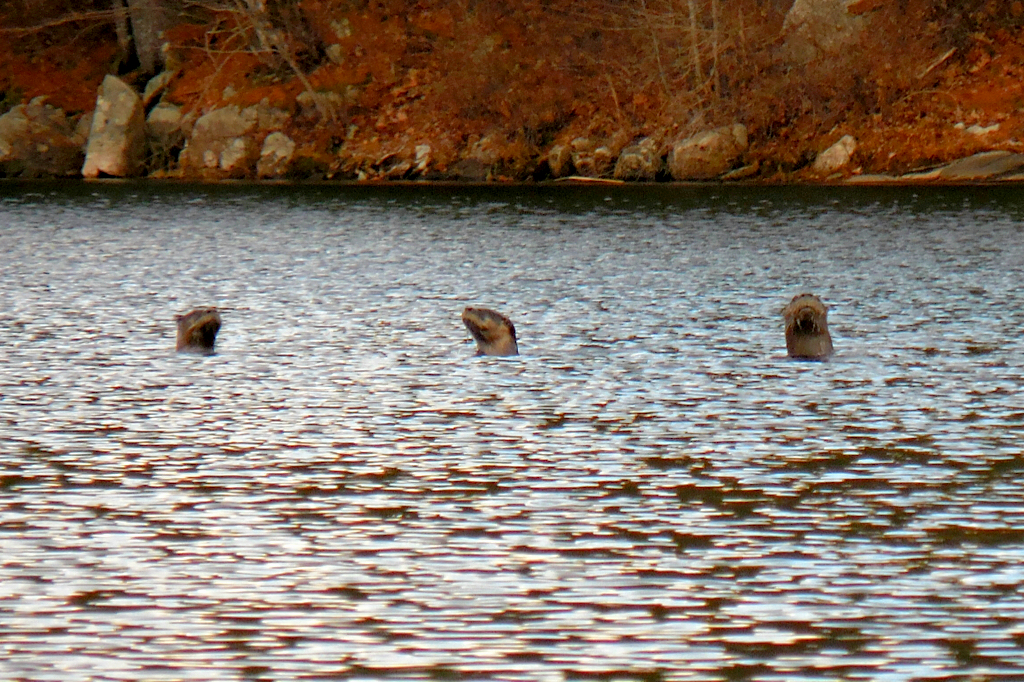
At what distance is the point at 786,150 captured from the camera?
46.2m

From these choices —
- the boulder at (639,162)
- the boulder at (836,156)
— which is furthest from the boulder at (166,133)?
the boulder at (836,156)

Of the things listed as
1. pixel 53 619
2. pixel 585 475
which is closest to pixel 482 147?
pixel 585 475

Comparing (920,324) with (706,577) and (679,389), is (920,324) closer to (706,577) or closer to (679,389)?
(679,389)

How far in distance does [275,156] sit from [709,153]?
14970 millimetres

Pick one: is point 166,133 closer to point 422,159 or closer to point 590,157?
point 422,159

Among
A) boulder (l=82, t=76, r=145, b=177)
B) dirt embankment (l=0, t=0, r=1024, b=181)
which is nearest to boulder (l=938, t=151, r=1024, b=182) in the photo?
dirt embankment (l=0, t=0, r=1024, b=181)

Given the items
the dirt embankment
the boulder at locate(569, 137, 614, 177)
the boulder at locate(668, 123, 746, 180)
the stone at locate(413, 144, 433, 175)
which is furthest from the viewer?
the stone at locate(413, 144, 433, 175)

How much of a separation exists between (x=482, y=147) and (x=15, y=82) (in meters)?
20.2

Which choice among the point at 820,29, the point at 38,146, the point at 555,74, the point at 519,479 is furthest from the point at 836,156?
the point at 519,479

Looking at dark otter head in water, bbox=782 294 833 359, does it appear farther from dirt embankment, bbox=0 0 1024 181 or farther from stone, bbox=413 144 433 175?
stone, bbox=413 144 433 175

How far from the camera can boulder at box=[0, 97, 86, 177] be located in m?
56.1

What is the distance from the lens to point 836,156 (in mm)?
45250

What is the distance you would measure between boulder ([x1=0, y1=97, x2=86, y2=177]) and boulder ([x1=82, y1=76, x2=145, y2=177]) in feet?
3.72

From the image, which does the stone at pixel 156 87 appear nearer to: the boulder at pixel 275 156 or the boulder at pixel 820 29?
the boulder at pixel 275 156
